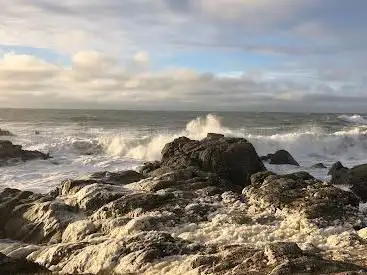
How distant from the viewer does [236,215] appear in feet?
51.2

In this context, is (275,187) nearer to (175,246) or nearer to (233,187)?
(233,187)

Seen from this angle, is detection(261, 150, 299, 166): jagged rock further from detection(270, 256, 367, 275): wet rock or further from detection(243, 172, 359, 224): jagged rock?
detection(270, 256, 367, 275): wet rock

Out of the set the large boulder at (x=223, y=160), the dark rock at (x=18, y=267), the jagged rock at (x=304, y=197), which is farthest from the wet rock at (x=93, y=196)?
the jagged rock at (x=304, y=197)

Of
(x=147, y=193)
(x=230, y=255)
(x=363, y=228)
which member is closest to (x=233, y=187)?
(x=147, y=193)

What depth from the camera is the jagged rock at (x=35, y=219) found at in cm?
1661

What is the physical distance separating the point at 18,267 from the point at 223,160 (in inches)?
486

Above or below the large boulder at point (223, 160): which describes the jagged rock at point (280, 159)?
below

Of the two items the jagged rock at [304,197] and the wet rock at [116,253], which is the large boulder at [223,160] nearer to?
the jagged rock at [304,197]

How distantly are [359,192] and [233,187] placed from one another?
5.81m

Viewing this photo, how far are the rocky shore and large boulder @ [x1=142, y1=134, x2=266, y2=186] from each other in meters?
0.10

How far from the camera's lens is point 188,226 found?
591 inches

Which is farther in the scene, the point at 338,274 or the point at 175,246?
the point at 175,246

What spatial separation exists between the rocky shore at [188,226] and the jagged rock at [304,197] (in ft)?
0.11

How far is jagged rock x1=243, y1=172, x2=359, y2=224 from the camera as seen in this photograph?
1527 centimetres
